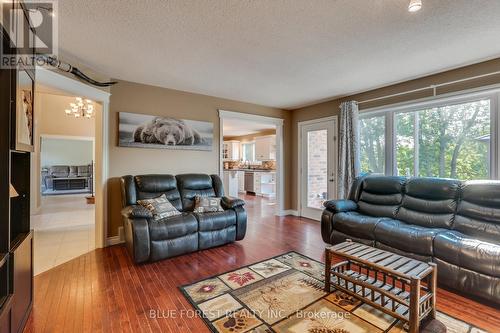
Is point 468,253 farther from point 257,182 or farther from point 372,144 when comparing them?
point 257,182

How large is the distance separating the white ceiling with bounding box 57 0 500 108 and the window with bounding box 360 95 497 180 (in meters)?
0.59

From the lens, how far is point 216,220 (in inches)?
133

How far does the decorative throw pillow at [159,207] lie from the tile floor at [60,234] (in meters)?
1.07

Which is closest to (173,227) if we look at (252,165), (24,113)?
(24,113)

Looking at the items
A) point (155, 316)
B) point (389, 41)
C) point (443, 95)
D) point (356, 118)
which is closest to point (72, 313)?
point (155, 316)

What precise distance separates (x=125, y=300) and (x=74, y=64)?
2.80m

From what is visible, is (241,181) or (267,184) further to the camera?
(241,181)

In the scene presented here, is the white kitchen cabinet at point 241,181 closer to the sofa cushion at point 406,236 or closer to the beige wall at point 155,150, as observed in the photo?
the beige wall at point 155,150

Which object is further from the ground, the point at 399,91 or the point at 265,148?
the point at 399,91

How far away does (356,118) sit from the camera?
4.14 m

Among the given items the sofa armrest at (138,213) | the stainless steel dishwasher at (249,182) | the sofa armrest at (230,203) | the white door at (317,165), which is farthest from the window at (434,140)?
the stainless steel dishwasher at (249,182)

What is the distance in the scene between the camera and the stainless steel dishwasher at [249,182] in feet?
29.3

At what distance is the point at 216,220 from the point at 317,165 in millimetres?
2687

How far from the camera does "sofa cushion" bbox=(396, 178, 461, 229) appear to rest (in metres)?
2.82
